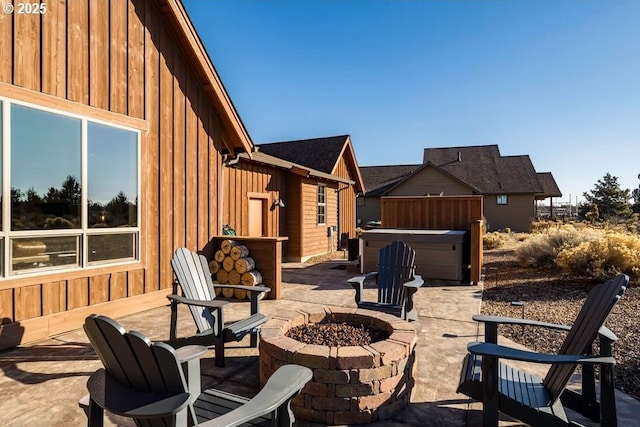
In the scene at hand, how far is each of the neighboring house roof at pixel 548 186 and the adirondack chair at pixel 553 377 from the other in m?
26.2

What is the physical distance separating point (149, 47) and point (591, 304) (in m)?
6.28

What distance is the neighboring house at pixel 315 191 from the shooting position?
35.7 ft

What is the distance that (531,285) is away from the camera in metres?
6.89

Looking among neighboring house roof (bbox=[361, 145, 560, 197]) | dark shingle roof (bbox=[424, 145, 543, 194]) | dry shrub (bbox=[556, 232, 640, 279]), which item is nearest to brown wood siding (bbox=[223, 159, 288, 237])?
dry shrub (bbox=[556, 232, 640, 279])

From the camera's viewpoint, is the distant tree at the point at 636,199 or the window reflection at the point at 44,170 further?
the distant tree at the point at 636,199

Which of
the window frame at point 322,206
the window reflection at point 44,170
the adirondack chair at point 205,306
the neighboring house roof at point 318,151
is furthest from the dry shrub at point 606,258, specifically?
the window reflection at point 44,170

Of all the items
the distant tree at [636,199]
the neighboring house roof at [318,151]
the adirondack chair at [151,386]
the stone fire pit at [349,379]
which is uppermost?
the neighboring house roof at [318,151]

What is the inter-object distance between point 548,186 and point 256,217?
25.6m

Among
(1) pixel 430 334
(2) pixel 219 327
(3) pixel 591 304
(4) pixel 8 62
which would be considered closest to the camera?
(3) pixel 591 304

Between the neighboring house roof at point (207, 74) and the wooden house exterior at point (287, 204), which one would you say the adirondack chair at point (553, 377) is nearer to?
the wooden house exterior at point (287, 204)

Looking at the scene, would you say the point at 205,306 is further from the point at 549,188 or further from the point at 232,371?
the point at 549,188

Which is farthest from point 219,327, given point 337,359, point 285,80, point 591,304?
point 285,80

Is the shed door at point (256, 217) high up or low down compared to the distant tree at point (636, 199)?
down

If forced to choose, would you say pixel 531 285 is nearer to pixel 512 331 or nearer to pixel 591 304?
pixel 512 331
